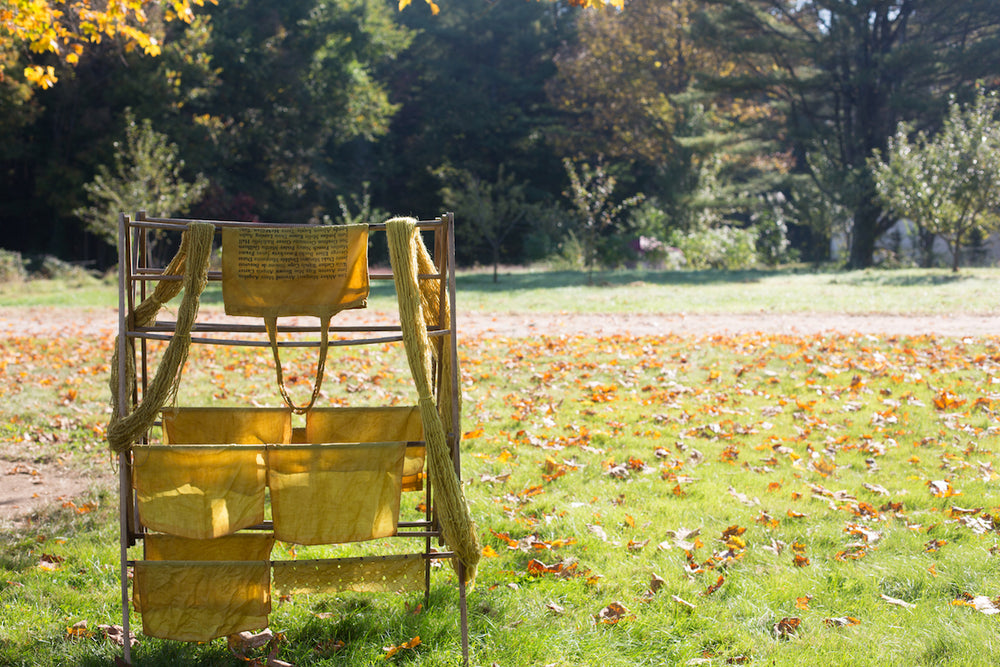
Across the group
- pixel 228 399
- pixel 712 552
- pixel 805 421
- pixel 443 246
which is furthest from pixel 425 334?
pixel 228 399

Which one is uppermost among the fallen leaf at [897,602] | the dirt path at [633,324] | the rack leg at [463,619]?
the dirt path at [633,324]

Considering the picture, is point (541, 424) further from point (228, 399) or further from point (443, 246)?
point (443, 246)

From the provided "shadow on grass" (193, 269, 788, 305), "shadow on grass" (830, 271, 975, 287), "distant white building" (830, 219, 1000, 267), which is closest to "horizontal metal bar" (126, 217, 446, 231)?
"shadow on grass" (193, 269, 788, 305)

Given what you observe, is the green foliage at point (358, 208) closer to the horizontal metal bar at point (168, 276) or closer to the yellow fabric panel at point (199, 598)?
the horizontal metal bar at point (168, 276)

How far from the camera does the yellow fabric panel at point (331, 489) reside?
261 centimetres

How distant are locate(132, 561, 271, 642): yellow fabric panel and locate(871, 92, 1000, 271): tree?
66.8 feet

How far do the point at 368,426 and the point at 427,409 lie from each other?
1.80 feet

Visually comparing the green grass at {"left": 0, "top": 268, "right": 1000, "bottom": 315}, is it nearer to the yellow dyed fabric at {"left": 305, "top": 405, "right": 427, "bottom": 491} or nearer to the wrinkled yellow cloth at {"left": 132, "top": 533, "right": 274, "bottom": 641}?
the yellow dyed fabric at {"left": 305, "top": 405, "right": 427, "bottom": 491}

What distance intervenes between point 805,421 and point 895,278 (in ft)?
48.1

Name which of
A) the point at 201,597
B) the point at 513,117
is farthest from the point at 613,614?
the point at 513,117

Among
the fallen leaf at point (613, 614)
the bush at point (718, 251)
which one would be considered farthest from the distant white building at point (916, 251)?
the fallen leaf at point (613, 614)

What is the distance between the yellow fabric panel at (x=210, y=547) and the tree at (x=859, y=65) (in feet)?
78.1

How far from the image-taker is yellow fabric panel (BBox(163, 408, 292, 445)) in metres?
2.98

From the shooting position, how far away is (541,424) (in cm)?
584
